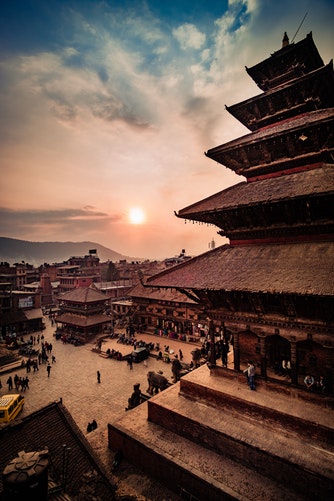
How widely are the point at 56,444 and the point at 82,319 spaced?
32748mm

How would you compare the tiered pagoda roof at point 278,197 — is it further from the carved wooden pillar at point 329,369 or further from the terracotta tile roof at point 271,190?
the carved wooden pillar at point 329,369

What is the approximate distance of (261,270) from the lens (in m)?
10.1

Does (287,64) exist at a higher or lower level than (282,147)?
higher

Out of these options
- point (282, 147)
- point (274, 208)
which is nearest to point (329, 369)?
point (274, 208)

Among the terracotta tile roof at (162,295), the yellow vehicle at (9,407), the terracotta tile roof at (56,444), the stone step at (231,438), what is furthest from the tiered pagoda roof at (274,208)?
the terracotta tile roof at (162,295)

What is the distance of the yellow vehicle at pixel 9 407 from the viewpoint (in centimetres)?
1685

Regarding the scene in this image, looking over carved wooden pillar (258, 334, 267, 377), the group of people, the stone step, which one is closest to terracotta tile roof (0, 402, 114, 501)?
the stone step

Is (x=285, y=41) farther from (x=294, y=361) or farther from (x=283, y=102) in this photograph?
(x=294, y=361)

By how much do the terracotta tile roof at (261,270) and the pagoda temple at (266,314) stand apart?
6 centimetres

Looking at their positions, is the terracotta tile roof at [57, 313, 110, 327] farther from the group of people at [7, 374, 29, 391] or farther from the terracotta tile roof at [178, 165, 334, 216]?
the terracotta tile roof at [178, 165, 334, 216]

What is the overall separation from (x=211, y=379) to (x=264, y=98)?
14003 millimetres

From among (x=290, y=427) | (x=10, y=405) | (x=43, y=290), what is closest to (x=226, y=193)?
(x=290, y=427)

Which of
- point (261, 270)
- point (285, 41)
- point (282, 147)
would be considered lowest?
point (261, 270)

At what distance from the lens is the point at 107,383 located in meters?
23.2
